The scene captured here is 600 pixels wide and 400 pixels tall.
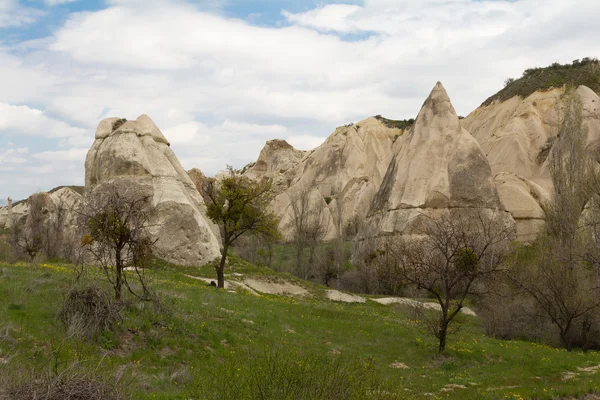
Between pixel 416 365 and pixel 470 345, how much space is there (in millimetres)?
4391

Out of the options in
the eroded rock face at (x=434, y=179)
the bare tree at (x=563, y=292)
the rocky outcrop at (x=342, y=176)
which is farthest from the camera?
the rocky outcrop at (x=342, y=176)

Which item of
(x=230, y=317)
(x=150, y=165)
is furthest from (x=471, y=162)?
(x=230, y=317)

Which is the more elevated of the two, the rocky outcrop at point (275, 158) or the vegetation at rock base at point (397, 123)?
the vegetation at rock base at point (397, 123)

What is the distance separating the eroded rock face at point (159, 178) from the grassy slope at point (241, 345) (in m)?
11.7

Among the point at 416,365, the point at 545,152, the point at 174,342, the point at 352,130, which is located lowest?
the point at 416,365

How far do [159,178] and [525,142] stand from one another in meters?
48.3

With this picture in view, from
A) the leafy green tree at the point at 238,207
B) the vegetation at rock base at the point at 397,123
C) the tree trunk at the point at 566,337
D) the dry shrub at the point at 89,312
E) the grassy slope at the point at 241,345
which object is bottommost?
the tree trunk at the point at 566,337

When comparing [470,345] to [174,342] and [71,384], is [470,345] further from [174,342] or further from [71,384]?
[71,384]

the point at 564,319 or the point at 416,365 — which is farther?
the point at 564,319

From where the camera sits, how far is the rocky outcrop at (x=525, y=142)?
52031 millimetres

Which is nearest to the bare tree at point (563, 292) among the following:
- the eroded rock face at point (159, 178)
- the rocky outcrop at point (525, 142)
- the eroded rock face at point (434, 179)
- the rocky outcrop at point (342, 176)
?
the eroded rock face at point (434, 179)

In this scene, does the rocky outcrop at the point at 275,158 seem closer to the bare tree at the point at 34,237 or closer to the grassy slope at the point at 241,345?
the bare tree at the point at 34,237

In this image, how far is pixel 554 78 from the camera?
74.9 meters

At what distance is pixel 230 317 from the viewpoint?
65.8ft
